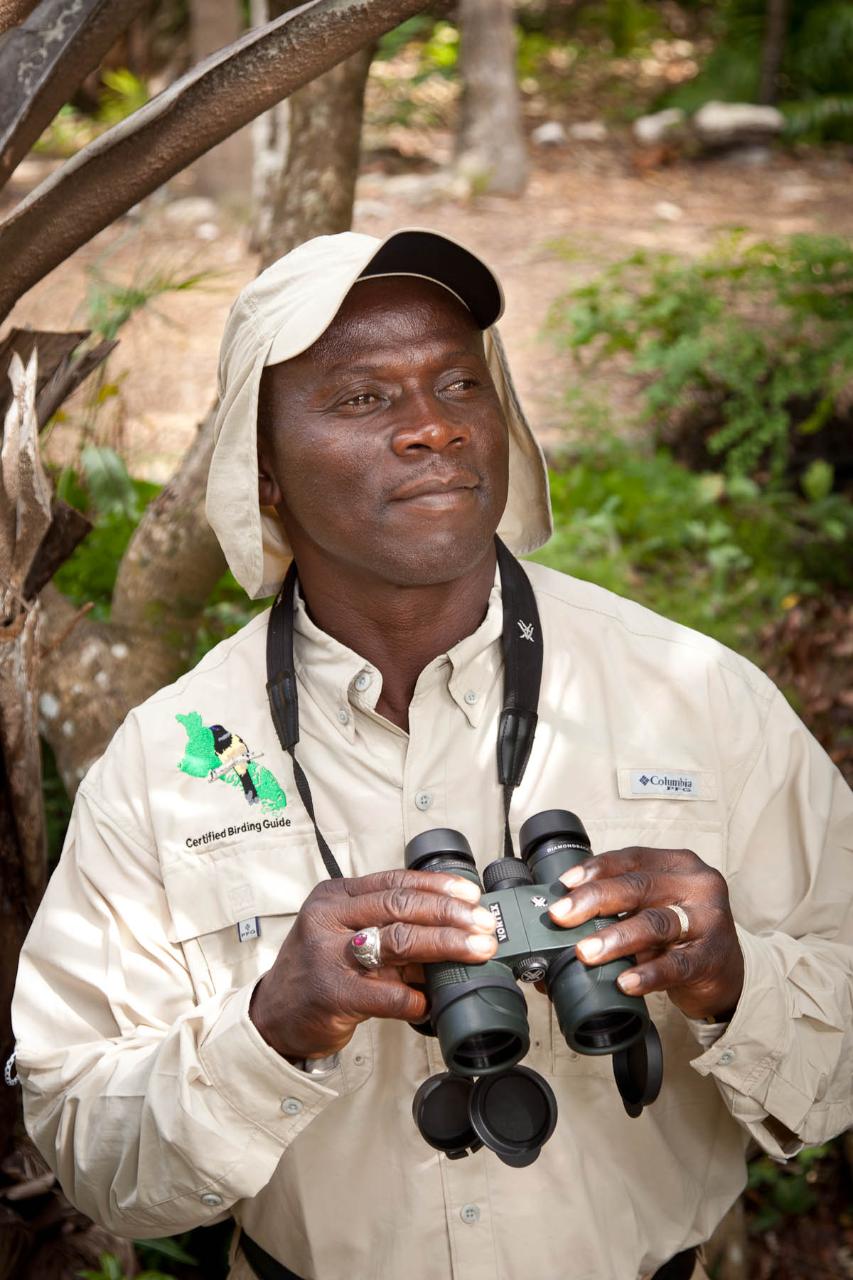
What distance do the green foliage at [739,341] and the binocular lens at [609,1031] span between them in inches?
183

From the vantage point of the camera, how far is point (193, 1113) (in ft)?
7.20

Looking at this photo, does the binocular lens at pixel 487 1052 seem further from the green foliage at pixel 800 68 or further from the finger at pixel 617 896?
the green foliage at pixel 800 68

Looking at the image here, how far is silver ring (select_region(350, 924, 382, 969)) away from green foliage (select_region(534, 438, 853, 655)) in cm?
366

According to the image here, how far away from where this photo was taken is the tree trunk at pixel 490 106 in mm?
11656

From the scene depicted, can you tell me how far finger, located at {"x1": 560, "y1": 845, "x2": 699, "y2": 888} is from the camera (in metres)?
2.09

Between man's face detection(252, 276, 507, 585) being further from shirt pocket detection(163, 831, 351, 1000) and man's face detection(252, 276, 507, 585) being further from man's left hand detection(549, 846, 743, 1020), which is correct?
man's left hand detection(549, 846, 743, 1020)

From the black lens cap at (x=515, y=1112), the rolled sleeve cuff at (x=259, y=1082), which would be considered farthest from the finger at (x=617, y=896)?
the rolled sleeve cuff at (x=259, y=1082)

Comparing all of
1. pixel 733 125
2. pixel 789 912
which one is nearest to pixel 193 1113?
pixel 789 912

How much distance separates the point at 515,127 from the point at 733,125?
2.26m

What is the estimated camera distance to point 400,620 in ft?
8.45

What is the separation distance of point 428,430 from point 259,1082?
1.21m

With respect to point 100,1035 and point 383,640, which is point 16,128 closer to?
point 383,640

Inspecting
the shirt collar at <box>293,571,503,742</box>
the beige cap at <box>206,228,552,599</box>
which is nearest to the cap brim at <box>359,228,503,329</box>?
the beige cap at <box>206,228,552,599</box>

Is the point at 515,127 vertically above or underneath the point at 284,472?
underneath
